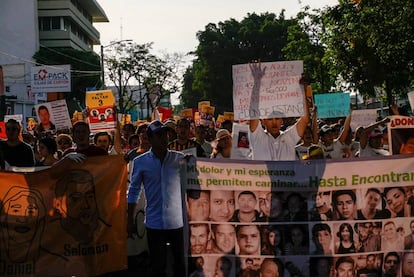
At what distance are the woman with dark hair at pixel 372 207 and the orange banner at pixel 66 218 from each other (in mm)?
2131

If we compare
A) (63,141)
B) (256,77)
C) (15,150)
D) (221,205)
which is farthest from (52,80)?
(221,205)

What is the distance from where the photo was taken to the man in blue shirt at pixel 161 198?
5.52 metres

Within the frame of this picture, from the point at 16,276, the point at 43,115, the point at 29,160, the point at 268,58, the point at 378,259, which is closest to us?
the point at 378,259

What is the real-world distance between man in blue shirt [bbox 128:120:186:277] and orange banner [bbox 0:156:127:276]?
1.12 ft

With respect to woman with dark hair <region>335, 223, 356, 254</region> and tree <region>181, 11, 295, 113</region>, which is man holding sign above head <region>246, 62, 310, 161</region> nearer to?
woman with dark hair <region>335, 223, 356, 254</region>

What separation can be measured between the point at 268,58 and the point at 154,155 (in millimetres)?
59311

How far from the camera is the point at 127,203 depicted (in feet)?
18.8

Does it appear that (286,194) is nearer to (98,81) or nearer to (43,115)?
(43,115)

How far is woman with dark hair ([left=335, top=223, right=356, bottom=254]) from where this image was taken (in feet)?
17.5

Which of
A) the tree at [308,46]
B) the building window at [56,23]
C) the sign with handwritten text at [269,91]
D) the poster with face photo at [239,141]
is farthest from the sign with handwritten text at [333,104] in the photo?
the building window at [56,23]

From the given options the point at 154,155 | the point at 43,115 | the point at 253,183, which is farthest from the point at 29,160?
the point at 43,115

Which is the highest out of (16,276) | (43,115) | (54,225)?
(43,115)

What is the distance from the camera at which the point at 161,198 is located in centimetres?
553

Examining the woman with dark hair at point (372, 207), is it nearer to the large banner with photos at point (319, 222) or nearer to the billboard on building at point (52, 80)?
the large banner with photos at point (319, 222)
